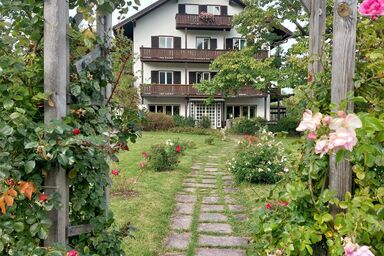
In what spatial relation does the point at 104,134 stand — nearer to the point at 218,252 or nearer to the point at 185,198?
the point at 218,252

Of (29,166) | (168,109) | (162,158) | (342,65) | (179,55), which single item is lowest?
(162,158)

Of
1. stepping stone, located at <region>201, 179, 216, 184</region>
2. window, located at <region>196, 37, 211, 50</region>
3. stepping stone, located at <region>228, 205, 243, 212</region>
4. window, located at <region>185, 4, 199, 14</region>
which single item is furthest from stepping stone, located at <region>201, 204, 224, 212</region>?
window, located at <region>185, 4, 199, 14</region>

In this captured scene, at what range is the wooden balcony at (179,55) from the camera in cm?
2329

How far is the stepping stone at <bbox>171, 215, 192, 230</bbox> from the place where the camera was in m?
4.07

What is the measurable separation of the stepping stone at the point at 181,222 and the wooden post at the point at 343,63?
2.69 metres

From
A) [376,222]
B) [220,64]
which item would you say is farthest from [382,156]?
[220,64]

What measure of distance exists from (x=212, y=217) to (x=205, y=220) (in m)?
0.16

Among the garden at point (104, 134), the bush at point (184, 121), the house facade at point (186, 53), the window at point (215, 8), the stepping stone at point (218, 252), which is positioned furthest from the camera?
the window at point (215, 8)

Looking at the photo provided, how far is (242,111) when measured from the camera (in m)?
25.2

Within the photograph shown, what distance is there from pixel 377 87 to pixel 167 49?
22.6m

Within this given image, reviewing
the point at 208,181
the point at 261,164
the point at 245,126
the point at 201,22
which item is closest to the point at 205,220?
the point at 261,164

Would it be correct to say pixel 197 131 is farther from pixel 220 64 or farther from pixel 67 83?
pixel 67 83

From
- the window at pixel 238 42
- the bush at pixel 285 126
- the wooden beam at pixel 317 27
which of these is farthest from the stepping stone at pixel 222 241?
the window at pixel 238 42

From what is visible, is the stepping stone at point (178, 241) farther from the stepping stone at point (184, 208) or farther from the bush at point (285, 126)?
the bush at point (285, 126)
